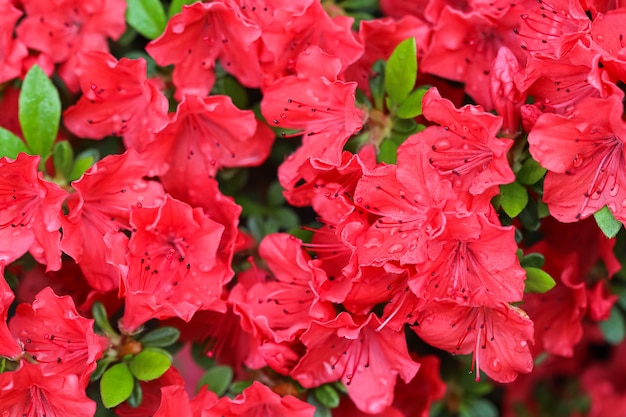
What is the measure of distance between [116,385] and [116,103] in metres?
0.63

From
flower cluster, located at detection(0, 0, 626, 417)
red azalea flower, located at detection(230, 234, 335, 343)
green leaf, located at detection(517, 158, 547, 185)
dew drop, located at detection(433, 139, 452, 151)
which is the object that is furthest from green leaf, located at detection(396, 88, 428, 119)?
red azalea flower, located at detection(230, 234, 335, 343)

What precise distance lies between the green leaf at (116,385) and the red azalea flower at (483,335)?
23.1 inches

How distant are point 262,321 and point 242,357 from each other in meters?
0.23

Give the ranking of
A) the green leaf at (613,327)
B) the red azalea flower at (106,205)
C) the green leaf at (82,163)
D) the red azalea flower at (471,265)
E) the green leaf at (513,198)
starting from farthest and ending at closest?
1. the green leaf at (613,327)
2. the green leaf at (82,163)
3. the red azalea flower at (106,205)
4. the green leaf at (513,198)
5. the red azalea flower at (471,265)

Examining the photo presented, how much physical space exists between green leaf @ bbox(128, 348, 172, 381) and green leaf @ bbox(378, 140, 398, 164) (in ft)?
2.00

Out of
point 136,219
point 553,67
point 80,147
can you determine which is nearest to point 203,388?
point 136,219

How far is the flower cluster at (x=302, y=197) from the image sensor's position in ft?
4.79

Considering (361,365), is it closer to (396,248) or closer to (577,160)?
(396,248)

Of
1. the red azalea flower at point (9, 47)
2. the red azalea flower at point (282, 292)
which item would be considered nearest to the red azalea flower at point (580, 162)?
the red azalea flower at point (282, 292)

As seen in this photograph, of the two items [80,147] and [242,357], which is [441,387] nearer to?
[242,357]

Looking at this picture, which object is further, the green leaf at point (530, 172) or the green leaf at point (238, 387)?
the green leaf at point (238, 387)

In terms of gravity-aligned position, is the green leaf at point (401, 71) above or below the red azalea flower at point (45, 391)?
above

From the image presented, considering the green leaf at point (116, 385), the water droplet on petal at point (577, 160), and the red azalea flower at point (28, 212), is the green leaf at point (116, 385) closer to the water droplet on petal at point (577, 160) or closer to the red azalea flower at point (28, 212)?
the red azalea flower at point (28, 212)

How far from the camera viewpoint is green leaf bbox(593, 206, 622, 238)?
1.44m
